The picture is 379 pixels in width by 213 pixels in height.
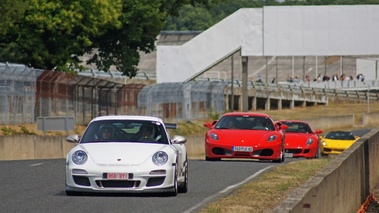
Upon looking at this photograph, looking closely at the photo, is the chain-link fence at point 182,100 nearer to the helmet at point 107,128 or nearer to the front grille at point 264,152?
the front grille at point 264,152

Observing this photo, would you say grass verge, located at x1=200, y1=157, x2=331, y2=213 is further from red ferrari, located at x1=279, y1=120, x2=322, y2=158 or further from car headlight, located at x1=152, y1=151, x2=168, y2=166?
red ferrari, located at x1=279, y1=120, x2=322, y2=158

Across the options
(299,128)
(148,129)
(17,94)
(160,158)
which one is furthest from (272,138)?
(17,94)

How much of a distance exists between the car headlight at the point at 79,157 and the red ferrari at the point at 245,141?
38.4ft

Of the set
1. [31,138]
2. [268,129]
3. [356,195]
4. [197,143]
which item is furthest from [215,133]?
[197,143]

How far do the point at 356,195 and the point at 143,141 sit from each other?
11.2 feet

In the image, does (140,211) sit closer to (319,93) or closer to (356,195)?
(356,195)

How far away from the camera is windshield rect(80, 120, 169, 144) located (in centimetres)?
1783

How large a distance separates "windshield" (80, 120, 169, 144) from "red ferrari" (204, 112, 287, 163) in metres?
10.4

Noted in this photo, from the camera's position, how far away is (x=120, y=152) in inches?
670

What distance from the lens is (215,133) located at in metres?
29.0

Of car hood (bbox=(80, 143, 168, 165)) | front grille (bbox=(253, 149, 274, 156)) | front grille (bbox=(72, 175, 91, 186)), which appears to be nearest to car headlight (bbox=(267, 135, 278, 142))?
front grille (bbox=(253, 149, 274, 156))

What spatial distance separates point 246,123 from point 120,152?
13119 mm

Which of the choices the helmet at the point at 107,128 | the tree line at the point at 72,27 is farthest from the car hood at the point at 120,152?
the tree line at the point at 72,27

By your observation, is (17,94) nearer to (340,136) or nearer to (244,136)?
(340,136)
